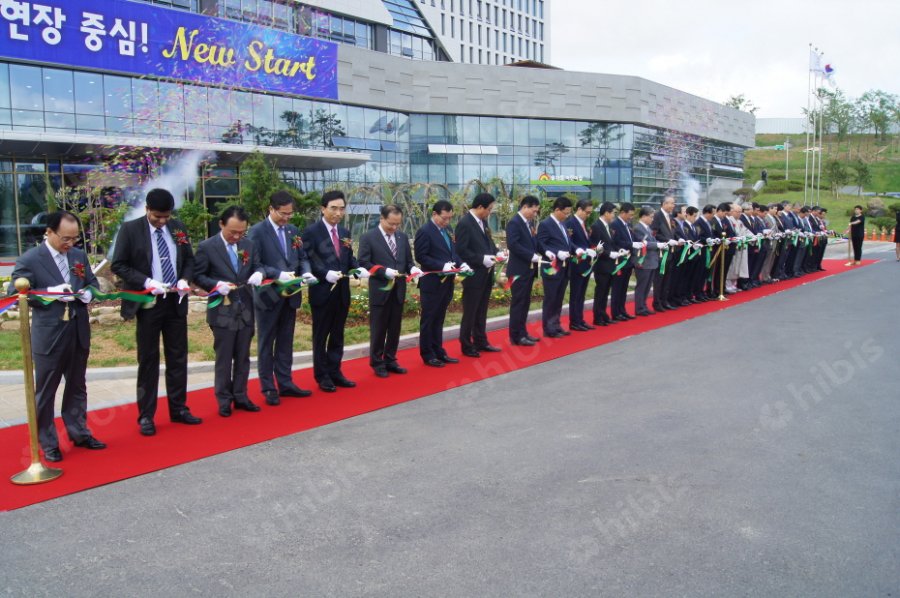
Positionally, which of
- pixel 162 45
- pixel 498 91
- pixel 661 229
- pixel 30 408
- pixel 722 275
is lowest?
pixel 30 408

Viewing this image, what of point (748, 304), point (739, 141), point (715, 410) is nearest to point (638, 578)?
point (715, 410)

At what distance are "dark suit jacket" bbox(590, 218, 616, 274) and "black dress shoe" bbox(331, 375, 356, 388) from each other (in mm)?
5377

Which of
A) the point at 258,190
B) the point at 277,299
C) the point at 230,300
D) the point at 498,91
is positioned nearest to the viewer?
the point at 230,300

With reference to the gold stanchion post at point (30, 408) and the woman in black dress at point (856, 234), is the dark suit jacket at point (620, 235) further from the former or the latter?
the woman in black dress at point (856, 234)

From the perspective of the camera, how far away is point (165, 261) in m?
5.95

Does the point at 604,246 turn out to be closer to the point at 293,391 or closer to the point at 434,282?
the point at 434,282

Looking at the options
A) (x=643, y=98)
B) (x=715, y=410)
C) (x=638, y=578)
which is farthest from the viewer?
(x=643, y=98)

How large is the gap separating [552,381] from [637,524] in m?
3.63

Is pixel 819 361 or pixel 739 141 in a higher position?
pixel 739 141

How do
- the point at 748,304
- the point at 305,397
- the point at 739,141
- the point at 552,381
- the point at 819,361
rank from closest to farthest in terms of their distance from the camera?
1. the point at 305,397
2. the point at 552,381
3. the point at 819,361
4. the point at 748,304
5. the point at 739,141

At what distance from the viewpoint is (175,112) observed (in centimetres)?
2745

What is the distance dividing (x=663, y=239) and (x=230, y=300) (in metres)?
8.81

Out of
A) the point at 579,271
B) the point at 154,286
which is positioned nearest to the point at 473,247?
the point at 579,271

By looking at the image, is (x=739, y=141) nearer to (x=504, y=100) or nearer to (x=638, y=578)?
(x=504, y=100)
